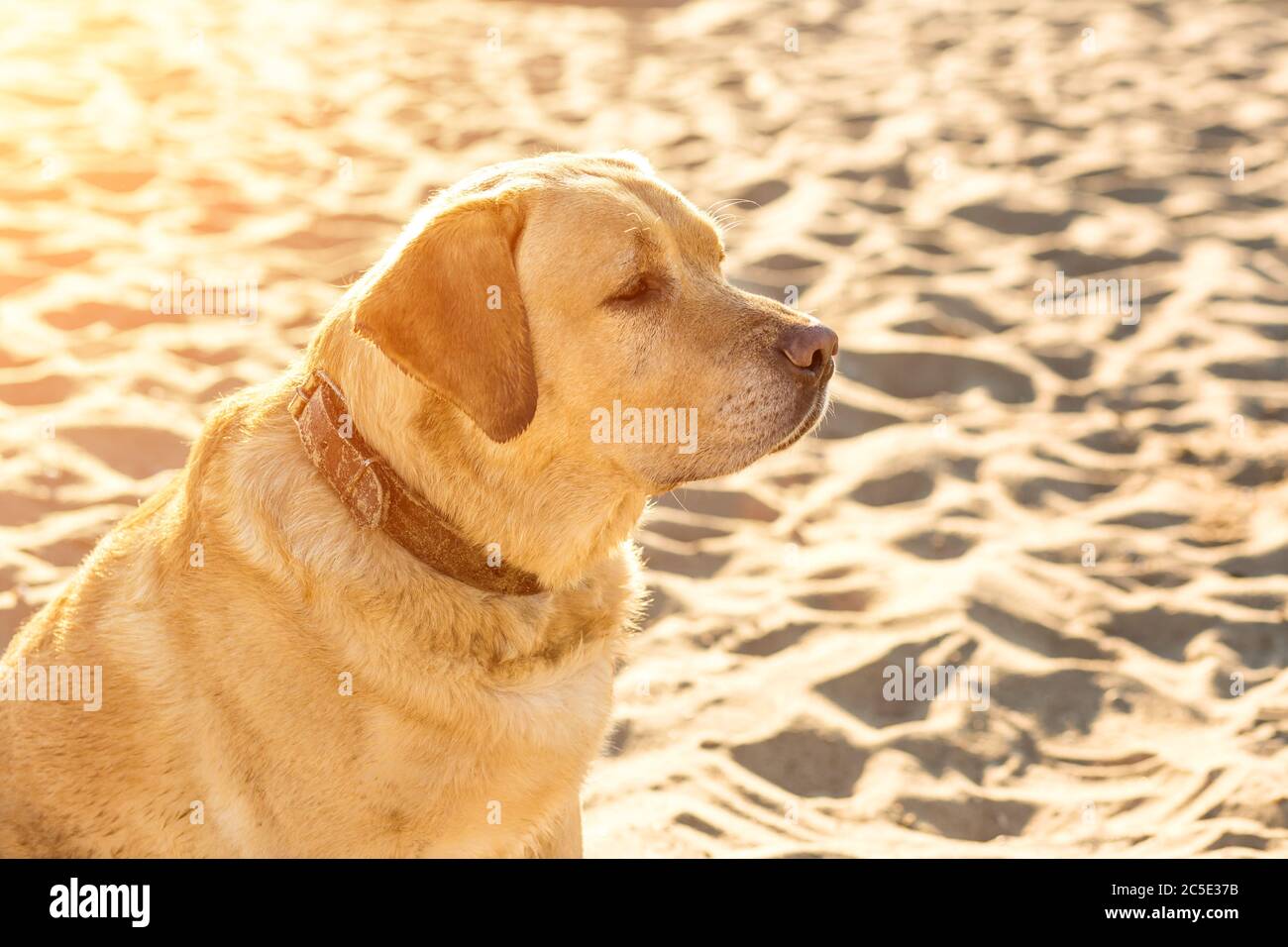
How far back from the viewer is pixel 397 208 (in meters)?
7.85

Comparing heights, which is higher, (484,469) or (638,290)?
(638,290)

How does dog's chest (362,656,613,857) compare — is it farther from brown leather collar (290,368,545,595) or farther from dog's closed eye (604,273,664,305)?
dog's closed eye (604,273,664,305)

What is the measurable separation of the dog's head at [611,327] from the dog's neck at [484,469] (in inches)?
2.3

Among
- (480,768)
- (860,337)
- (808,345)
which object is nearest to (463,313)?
(808,345)

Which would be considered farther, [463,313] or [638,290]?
[638,290]

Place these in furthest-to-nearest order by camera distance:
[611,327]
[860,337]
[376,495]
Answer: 1. [860,337]
2. [611,327]
3. [376,495]

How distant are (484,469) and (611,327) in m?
0.45

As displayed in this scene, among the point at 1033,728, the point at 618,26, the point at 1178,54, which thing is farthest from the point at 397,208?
the point at 1178,54

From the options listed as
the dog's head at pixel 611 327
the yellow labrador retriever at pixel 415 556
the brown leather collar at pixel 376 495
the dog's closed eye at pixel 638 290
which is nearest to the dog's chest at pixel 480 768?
the yellow labrador retriever at pixel 415 556

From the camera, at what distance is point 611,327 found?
3.14 meters

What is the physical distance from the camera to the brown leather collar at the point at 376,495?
9.62 ft

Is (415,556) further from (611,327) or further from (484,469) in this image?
Answer: (611,327)

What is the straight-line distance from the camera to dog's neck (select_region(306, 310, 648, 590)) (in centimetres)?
296

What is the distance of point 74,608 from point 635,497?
1.34 metres
